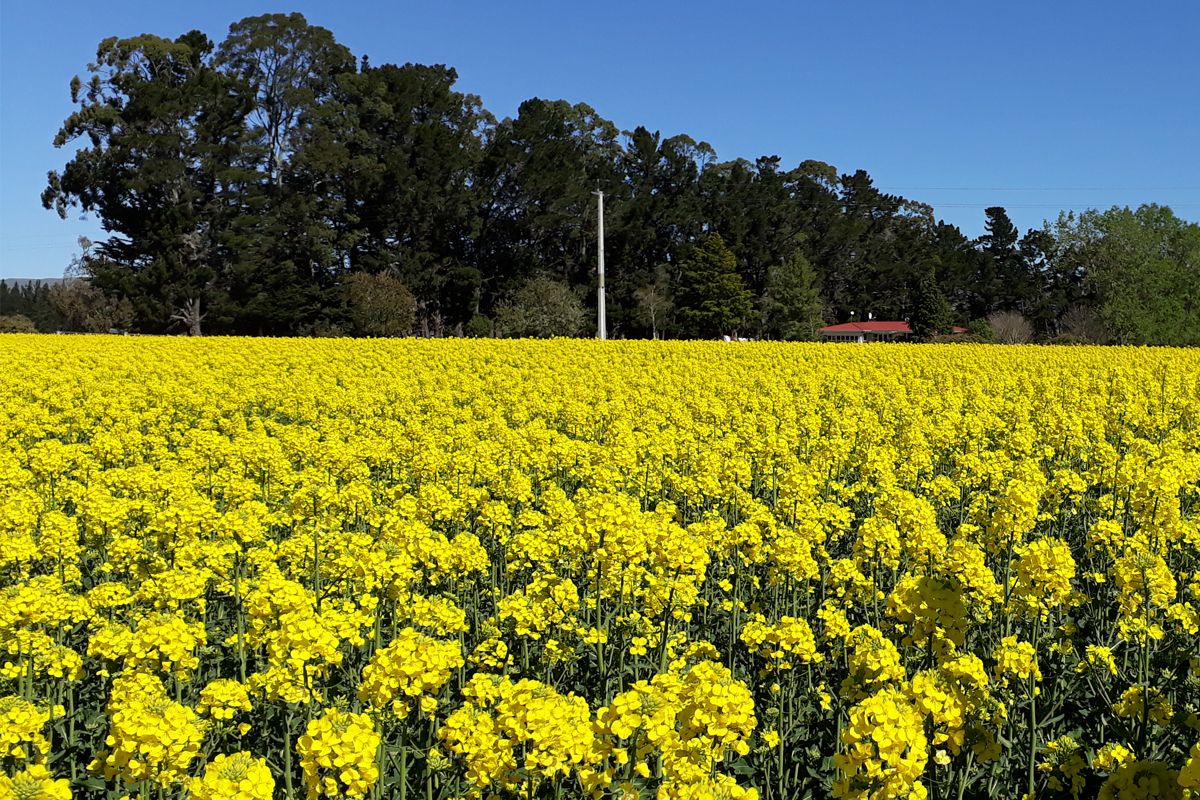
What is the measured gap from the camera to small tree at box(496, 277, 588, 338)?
5097 centimetres

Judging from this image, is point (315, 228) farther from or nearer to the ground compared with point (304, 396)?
farther from the ground

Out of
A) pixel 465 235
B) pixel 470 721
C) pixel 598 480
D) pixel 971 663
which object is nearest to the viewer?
pixel 470 721

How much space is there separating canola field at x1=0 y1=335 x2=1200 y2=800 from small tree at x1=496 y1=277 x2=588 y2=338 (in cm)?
3949

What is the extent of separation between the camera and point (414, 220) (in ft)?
208

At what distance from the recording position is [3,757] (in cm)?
340

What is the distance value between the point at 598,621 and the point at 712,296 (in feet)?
215

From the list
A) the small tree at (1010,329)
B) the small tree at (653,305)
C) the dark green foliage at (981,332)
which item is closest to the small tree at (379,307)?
the small tree at (653,305)

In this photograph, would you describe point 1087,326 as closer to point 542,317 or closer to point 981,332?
point 981,332

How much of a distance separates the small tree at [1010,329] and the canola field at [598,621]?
2207 inches

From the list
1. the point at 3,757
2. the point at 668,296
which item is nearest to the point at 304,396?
the point at 3,757

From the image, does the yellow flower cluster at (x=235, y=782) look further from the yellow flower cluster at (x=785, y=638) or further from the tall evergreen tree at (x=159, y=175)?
the tall evergreen tree at (x=159, y=175)

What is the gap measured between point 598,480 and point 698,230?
243 ft

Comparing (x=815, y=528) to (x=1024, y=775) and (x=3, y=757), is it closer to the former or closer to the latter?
(x=1024, y=775)

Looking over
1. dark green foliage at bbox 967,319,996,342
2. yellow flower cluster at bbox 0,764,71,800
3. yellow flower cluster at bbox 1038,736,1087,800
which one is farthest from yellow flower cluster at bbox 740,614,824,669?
dark green foliage at bbox 967,319,996,342
